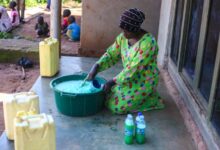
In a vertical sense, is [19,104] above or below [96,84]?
above

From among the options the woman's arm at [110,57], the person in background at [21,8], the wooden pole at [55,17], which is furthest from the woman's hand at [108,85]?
the person in background at [21,8]

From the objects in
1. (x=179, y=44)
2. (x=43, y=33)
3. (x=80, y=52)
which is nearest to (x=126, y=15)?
(x=179, y=44)

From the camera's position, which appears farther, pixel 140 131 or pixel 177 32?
pixel 177 32

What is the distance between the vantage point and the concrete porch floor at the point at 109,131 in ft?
10.5

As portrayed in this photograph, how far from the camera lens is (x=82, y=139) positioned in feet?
10.8

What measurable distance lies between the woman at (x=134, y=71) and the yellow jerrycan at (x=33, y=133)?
1.22 meters

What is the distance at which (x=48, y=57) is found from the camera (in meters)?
4.81

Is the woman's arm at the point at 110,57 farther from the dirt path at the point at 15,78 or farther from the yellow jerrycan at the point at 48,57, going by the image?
the dirt path at the point at 15,78

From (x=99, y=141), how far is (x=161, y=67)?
2.40 meters

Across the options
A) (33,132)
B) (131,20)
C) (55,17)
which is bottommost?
(33,132)

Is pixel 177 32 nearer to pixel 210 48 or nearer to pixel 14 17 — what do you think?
pixel 210 48

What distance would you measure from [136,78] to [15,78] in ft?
9.55

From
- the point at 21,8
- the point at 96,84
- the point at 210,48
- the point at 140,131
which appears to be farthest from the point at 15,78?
the point at 21,8

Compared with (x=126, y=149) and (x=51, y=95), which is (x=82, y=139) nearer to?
(x=126, y=149)
